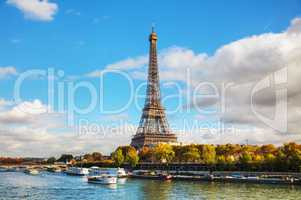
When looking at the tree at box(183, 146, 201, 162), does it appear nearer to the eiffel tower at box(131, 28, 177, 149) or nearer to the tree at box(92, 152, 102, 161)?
the eiffel tower at box(131, 28, 177, 149)

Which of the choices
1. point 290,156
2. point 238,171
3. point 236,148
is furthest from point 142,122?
point 290,156

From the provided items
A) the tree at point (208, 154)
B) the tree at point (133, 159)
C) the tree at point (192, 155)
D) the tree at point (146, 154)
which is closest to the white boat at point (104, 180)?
the tree at point (208, 154)

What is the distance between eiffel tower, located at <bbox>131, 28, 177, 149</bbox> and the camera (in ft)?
259

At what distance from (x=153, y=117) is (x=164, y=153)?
1226 cm

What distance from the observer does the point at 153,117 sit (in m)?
80.2

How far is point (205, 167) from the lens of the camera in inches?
2304

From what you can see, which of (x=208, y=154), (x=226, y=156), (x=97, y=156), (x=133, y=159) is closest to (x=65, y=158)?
(x=97, y=156)

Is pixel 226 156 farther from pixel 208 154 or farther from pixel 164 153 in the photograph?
pixel 164 153

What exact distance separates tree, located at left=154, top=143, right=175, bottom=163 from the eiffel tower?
6997 mm

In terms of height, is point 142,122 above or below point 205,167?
above

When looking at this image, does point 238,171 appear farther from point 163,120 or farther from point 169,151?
point 163,120

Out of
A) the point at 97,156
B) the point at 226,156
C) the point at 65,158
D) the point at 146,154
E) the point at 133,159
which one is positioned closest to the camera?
the point at 226,156

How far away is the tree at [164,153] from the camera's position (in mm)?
69438

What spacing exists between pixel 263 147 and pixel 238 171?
14089 mm
